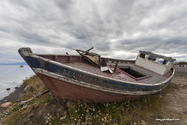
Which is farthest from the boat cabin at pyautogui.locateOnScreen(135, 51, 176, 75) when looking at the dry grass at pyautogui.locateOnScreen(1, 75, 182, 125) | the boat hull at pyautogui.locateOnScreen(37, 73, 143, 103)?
the boat hull at pyautogui.locateOnScreen(37, 73, 143, 103)

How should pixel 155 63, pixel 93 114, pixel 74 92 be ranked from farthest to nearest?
pixel 155 63 < pixel 93 114 < pixel 74 92

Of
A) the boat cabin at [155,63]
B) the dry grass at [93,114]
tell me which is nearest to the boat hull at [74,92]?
the dry grass at [93,114]

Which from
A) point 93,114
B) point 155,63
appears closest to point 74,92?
point 93,114

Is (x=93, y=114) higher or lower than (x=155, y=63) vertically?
lower

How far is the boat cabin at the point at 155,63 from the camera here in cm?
731

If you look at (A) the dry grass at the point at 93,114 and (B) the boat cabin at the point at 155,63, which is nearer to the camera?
(A) the dry grass at the point at 93,114

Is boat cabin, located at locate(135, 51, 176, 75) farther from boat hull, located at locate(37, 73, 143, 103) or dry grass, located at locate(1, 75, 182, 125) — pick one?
boat hull, located at locate(37, 73, 143, 103)

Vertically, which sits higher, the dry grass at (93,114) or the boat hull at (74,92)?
the boat hull at (74,92)

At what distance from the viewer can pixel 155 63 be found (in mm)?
7984

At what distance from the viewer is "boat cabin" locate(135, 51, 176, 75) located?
7.31m

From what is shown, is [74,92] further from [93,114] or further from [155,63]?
[155,63]

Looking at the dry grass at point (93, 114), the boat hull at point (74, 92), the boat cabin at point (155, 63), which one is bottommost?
the dry grass at point (93, 114)

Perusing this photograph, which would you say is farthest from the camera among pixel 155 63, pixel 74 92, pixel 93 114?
pixel 155 63

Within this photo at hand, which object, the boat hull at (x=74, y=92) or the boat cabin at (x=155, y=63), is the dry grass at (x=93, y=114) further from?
the boat cabin at (x=155, y=63)
